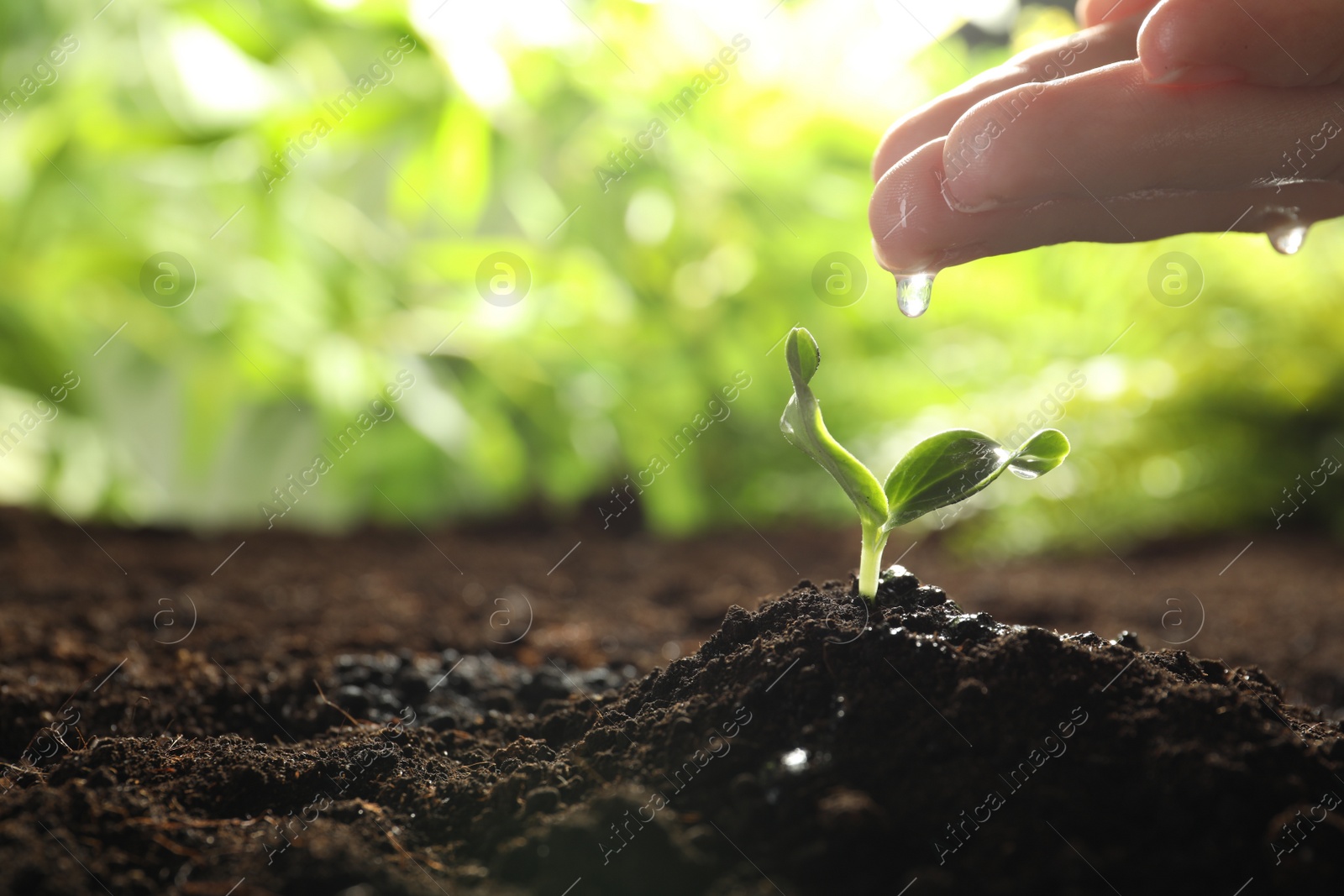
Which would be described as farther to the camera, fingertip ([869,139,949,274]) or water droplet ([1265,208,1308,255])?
water droplet ([1265,208,1308,255])

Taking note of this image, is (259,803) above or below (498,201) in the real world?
above

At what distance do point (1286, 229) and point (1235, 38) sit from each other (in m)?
0.30

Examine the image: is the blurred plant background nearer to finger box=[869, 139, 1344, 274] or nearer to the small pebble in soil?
finger box=[869, 139, 1344, 274]

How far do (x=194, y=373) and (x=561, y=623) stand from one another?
4.38 ft

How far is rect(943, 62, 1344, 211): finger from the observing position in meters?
0.63

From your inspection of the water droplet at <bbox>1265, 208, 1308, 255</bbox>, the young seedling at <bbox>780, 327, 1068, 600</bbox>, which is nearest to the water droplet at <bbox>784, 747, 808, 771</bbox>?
the young seedling at <bbox>780, 327, 1068, 600</bbox>

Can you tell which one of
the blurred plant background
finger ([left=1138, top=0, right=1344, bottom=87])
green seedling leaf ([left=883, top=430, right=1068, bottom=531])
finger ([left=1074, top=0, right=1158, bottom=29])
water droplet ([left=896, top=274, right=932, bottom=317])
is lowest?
the blurred plant background

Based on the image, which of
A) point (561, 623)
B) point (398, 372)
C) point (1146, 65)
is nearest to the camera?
point (1146, 65)

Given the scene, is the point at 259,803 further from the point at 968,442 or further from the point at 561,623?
the point at 561,623

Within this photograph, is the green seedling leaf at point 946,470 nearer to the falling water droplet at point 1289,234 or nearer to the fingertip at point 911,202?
the fingertip at point 911,202

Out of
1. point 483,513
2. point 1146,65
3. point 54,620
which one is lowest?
point 483,513

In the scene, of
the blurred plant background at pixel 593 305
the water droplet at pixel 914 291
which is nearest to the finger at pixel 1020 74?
the water droplet at pixel 914 291

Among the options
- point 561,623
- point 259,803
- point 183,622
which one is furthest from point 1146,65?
point 183,622

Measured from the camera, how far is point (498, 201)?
356 cm
